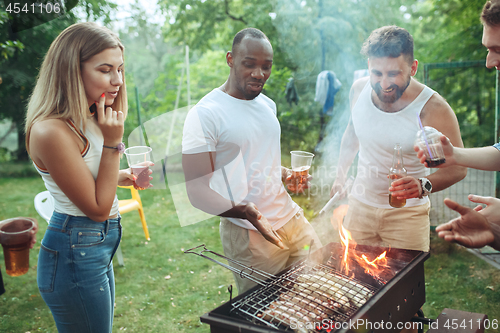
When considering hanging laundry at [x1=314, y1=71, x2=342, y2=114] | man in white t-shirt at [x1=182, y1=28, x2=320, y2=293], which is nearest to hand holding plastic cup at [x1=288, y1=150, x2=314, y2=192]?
man in white t-shirt at [x1=182, y1=28, x2=320, y2=293]

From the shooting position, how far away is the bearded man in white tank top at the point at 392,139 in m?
2.70

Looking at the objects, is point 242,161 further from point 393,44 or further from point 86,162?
point 393,44

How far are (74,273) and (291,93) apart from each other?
622cm

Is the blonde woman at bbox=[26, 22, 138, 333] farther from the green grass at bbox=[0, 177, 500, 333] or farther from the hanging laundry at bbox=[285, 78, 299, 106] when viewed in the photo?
the hanging laundry at bbox=[285, 78, 299, 106]

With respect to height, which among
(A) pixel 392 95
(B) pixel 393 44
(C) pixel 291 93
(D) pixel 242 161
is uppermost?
(B) pixel 393 44

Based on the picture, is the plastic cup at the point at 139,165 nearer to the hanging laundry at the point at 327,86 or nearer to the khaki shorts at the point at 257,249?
the khaki shorts at the point at 257,249

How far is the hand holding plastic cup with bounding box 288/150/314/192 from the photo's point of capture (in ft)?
8.89

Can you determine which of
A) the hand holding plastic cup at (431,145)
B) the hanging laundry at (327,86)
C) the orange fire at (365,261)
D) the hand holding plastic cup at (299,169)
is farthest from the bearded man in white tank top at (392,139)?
the hanging laundry at (327,86)

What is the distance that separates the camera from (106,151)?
1910 millimetres

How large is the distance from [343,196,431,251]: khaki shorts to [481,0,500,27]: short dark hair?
1.43m

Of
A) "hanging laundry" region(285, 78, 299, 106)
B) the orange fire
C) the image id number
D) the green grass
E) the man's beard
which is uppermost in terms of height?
the image id number

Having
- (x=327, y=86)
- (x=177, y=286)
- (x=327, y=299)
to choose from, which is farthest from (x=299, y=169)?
(x=327, y=86)

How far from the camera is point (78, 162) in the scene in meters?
1.77

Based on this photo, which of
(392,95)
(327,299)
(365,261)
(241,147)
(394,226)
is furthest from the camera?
(394,226)
